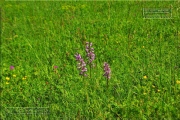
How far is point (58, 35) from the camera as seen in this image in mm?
4930

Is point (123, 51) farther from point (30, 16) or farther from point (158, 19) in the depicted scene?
point (30, 16)

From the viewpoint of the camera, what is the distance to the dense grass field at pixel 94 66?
2.81 m

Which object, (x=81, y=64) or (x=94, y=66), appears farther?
(x=94, y=66)

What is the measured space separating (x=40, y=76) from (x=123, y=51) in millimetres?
1275

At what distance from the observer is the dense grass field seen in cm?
281

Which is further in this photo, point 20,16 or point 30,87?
point 20,16

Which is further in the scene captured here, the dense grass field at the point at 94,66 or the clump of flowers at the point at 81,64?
the clump of flowers at the point at 81,64

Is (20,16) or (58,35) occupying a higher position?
(20,16)

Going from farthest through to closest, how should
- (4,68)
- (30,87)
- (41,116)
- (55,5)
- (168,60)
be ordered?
(55,5) → (4,68) → (168,60) → (30,87) → (41,116)

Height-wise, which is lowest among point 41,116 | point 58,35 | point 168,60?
point 41,116

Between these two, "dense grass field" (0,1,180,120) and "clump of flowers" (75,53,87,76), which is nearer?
"dense grass field" (0,1,180,120)

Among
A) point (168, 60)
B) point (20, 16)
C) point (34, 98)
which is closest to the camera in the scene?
point (34, 98)

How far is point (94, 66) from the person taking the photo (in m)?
3.57

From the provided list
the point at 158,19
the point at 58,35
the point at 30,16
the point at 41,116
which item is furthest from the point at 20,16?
the point at 41,116
